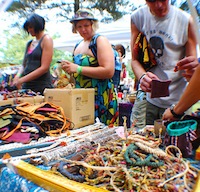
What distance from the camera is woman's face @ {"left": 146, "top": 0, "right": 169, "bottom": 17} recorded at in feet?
4.26

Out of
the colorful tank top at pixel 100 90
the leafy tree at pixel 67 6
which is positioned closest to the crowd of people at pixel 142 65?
the colorful tank top at pixel 100 90

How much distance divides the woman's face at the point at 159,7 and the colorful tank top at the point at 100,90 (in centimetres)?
46

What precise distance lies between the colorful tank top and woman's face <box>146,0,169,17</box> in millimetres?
464

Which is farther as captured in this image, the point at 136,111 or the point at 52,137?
the point at 136,111

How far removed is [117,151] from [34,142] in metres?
0.45

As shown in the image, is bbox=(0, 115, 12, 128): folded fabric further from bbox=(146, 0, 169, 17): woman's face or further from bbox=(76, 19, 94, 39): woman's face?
bbox=(146, 0, 169, 17): woman's face

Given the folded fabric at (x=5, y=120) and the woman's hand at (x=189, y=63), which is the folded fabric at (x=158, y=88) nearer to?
the woman's hand at (x=189, y=63)

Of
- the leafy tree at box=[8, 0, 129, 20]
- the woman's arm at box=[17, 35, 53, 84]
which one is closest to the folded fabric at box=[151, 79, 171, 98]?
the woman's arm at box=[17, 35, 53, 84]

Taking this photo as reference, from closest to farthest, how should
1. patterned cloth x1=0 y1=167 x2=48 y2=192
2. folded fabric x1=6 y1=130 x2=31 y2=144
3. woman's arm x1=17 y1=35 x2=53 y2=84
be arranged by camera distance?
patterned cloth x1=0 y1=167 x2=48 y2=192 → folded fabric x1=6 y1=130 x2=31 y2=144 → woman's arm x1=17 y1=35 x2=53 y2=84

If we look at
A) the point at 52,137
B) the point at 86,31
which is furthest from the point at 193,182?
the point at 86,31

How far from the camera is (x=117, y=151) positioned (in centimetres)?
80

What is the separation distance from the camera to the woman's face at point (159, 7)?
1.30 metres

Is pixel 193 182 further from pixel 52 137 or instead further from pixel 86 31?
pixel 86 31

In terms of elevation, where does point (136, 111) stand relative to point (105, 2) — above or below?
below
